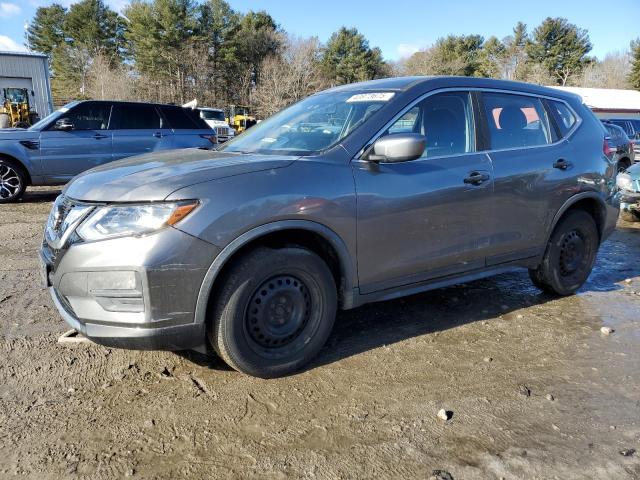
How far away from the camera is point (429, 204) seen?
3.38 m

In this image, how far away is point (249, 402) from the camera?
2.80m

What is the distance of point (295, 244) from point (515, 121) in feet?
7.39

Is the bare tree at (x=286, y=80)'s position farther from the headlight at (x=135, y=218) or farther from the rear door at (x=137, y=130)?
the headlight at (x=135, y=218)

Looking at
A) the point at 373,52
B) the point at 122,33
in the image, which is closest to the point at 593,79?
the point at 373,52

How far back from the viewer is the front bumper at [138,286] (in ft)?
8.28

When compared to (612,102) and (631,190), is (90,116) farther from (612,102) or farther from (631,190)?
(612,102)

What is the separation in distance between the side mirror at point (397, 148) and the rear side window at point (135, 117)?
7.68 meters

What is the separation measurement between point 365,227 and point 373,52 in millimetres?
61798

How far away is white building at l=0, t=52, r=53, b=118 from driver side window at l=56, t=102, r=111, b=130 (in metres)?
22.5

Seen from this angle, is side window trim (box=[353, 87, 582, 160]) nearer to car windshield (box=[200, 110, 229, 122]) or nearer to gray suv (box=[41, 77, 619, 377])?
gray suv (box=[41, 77, 619, 377])

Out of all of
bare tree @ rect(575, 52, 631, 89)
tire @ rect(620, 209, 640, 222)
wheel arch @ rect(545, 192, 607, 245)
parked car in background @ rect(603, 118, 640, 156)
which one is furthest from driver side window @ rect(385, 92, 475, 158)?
bare tree @ rect(575, 52, 631, 89)

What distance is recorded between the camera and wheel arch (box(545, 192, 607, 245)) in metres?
4.26

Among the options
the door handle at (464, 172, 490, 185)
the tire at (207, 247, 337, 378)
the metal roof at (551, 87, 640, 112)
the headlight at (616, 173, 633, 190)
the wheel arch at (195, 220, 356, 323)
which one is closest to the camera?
the wheel arch at (195, 220, 356, 323)

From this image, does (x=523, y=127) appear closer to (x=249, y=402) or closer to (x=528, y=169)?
(x=528, y=169)
